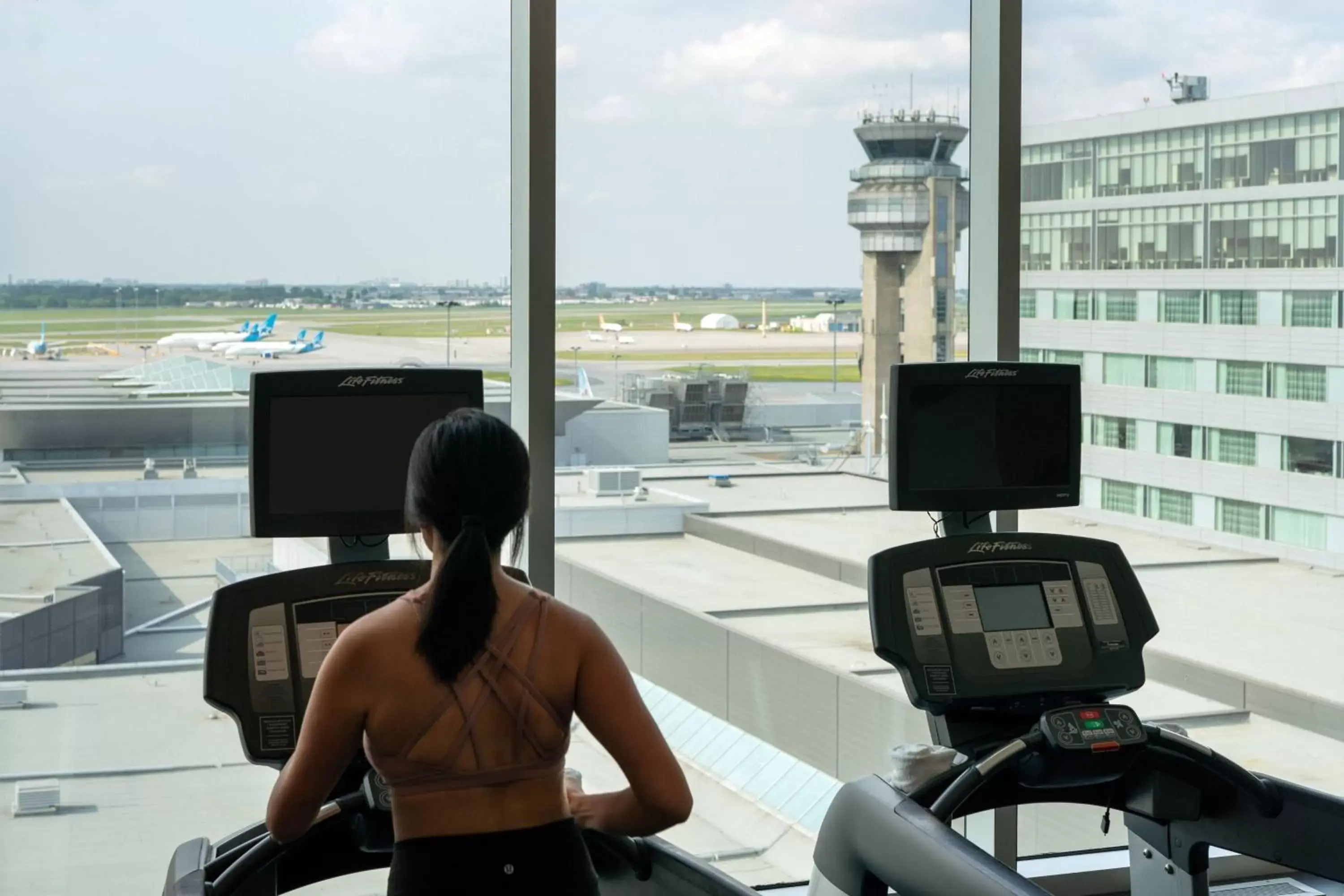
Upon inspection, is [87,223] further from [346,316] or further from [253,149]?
[346,316]

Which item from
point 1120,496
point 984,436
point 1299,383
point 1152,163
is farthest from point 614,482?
point 1299,383

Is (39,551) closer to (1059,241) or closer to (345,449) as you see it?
(345,449)

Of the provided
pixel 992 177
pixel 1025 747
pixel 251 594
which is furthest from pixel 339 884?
pixel 992 177

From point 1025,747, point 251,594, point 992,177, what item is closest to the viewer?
point 251,594

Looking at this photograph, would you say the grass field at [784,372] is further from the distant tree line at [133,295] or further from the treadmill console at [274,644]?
the treadmill console at [274,644]

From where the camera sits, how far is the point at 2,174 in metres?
2.78

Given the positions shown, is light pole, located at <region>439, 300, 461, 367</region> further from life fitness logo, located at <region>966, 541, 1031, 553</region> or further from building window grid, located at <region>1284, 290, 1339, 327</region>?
building window grid, located at <region>1284, 290, 1339, 327</region>

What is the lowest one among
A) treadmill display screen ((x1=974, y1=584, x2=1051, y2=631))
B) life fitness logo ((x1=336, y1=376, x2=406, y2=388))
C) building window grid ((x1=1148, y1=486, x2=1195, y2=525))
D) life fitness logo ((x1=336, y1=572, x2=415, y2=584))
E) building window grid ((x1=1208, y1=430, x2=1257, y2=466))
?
treadmill display screen ((x1=974, y1=584, x2=1051, y2=631))

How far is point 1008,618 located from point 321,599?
1.28 meters

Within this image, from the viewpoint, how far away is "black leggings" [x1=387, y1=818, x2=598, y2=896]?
1642 mm

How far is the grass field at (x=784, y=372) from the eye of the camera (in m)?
3.63

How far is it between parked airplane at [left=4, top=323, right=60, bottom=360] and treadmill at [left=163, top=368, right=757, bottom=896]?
1.01 m

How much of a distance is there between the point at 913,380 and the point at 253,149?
Result: 1.61m

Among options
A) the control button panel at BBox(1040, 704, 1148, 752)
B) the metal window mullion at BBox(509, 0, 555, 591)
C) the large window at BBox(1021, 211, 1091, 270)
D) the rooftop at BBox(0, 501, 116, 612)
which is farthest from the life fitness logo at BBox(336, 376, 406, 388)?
the large window at BBox(1021, 211, 1091, 270)
